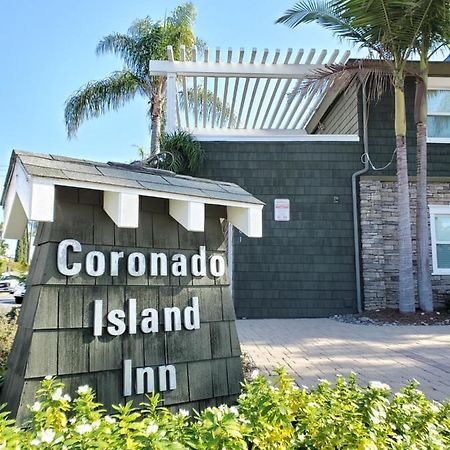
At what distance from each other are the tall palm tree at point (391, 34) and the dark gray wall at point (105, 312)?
615 centimetres

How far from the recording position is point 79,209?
2.11 metres

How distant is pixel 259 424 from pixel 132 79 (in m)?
12.9

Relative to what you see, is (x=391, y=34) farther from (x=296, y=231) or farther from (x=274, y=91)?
(x=296, y=231)

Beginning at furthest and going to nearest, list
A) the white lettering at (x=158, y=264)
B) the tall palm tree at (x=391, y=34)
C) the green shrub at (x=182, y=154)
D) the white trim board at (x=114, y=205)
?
the green shrub at (x=182, y=154)
the tall palm tree at (x=391, y=34)
the white lettering at (x=158, y=264)
the white trim board at (x=114, y=205)

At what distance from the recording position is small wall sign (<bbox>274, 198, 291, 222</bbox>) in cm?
866

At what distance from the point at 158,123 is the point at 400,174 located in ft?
26.4

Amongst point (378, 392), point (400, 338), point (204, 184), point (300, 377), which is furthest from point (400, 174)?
point (378, 392)

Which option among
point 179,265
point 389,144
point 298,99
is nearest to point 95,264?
point 179,265

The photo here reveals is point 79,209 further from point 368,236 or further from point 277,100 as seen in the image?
point 277,100

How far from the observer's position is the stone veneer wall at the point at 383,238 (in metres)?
8.52

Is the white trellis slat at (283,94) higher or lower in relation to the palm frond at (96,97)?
lower

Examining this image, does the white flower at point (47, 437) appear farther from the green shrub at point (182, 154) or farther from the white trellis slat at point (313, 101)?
the white trellis slat at point (313, 101)

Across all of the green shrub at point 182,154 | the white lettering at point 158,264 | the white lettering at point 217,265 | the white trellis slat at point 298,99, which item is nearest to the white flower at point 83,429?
the white lettering at point 158,264

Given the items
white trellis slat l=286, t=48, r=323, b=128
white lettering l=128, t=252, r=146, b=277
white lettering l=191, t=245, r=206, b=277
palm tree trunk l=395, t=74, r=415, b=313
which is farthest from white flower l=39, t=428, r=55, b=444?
white trellis slat l=286, t=48, r=323, b=128
